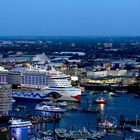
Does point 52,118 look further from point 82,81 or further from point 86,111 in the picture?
point 82,81

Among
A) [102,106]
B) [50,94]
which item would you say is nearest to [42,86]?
[50,94]

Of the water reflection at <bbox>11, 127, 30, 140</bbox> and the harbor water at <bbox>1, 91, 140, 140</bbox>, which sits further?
the harbor water at <bbox>1, 91, 140, 140</bbox>

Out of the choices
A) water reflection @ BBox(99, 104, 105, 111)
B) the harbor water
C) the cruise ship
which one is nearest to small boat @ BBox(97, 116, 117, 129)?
the harbor water

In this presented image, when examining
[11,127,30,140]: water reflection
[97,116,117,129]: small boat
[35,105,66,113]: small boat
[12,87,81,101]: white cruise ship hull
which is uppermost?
[11,127,30,140]: water reflection

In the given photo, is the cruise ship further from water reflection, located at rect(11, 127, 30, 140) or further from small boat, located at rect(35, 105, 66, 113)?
water reflection, located at rect(11, 127, 30, 140)

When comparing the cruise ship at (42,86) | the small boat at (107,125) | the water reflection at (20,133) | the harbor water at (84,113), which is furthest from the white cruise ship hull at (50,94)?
the water reflection at (20,133)

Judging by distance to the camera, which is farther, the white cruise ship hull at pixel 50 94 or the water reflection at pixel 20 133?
the white cruise ship hull at pixel 50 94

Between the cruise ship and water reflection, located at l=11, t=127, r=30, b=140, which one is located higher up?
water reflection, located at l=11, t=127, r=30, b=140

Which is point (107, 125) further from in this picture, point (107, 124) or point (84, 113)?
point (84, 113)

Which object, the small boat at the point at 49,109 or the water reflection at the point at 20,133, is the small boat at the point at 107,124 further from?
the small boat at the point at 49,109
